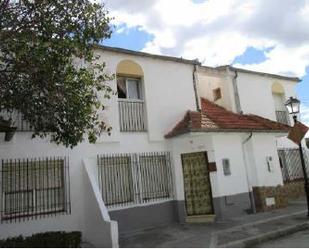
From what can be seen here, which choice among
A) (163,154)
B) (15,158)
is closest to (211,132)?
(163,154)

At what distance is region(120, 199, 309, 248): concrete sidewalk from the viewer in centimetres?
1155

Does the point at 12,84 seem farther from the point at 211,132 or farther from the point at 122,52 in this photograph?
the point at 211,132

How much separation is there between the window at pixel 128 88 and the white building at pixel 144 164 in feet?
0.13

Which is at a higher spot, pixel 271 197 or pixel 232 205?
pixel 271 197

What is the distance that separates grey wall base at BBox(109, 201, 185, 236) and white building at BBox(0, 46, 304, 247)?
0.03m

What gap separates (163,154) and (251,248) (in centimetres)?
546

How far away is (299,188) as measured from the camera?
65.4ft

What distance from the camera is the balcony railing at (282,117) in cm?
2105

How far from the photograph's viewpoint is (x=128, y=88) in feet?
50.9

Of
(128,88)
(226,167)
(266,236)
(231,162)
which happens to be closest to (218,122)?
(231,162)

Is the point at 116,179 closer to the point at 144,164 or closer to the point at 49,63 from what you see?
the point at 144,164

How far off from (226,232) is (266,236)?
1244 millimetres

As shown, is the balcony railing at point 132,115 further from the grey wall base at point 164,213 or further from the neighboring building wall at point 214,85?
the neighboring building wall at point 214,85

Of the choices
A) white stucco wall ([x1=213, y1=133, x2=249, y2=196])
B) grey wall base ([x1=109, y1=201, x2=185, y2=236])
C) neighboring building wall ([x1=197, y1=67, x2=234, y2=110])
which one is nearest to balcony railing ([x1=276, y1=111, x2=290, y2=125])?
neighboring building wall ([x1=197, y1=67, x2=234, y2=110])
